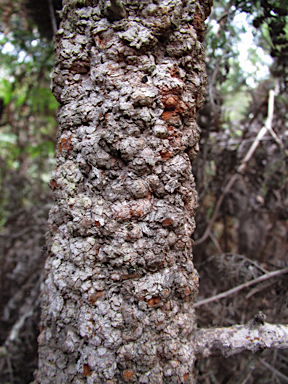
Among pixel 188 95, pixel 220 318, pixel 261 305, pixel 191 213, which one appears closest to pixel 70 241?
pixel 191 213

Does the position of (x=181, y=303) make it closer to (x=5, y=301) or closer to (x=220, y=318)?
(x=220, y=318)

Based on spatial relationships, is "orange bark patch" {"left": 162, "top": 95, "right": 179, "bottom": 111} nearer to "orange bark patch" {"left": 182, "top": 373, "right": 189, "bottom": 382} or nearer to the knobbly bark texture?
the knobbly bark texture

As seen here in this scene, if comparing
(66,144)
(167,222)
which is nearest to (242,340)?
(167,222)

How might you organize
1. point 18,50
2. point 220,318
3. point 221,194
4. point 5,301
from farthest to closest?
point 18,50
point 5,301
point 221,194
point 220,318

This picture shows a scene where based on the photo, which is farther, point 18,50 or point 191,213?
point 18,50

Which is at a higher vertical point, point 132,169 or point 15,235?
point 132,169

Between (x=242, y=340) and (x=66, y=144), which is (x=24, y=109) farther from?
(x=242, y=340)

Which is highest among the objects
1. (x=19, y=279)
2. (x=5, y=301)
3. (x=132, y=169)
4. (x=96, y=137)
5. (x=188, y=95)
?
(x=188, y=95)

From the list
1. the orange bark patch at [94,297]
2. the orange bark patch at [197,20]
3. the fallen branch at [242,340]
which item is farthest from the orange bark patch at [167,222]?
the orange bark patch at [197,20]
